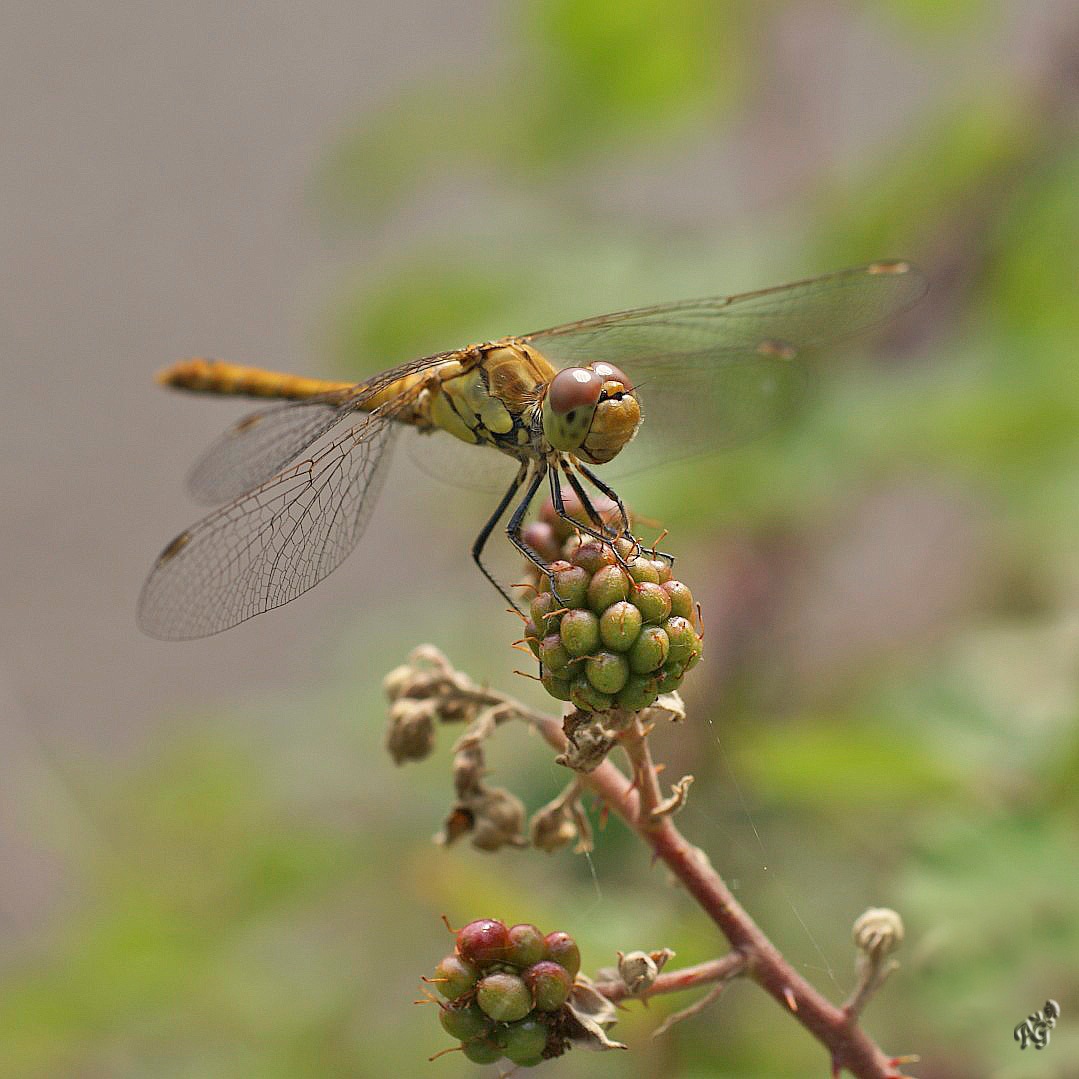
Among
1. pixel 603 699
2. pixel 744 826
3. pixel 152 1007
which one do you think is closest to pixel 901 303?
pixel 744 826

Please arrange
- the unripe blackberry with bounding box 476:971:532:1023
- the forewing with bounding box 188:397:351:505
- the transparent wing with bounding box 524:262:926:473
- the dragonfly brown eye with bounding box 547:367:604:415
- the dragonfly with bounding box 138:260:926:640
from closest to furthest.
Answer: the unripe blackberry with bounding box 476:971:532:1023, the dragonfly brown eye with bounding box 547:367:604:415, the dragonfly with bounding box 138:260:926:640, the forewing with bounding box 188:397:351:505, the transparent wing with bounding box 524:262:926:473

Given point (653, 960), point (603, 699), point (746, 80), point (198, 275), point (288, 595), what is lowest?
point (653, 960)

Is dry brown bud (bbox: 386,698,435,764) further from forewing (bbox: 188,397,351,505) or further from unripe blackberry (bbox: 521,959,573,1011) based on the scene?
forewing (bbox: 188,397,351,505)

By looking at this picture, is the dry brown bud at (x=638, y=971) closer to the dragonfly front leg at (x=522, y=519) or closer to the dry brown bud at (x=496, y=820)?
the dry brown bud at (x=496, y=820)

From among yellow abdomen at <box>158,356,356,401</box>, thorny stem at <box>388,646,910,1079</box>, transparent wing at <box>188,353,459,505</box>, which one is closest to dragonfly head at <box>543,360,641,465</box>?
transparent wing at <box>188,353,459,505</box>

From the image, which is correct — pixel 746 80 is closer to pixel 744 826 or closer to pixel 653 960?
pixel 744 826

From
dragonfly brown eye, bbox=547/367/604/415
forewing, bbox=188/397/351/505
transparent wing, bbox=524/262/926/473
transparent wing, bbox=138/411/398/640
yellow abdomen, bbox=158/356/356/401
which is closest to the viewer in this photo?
dragonfly brown eye, bbox=547/367/604/415

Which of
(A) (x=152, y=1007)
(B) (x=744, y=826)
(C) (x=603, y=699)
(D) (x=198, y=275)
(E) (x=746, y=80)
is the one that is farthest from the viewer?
(D) (x=198, y=275)
